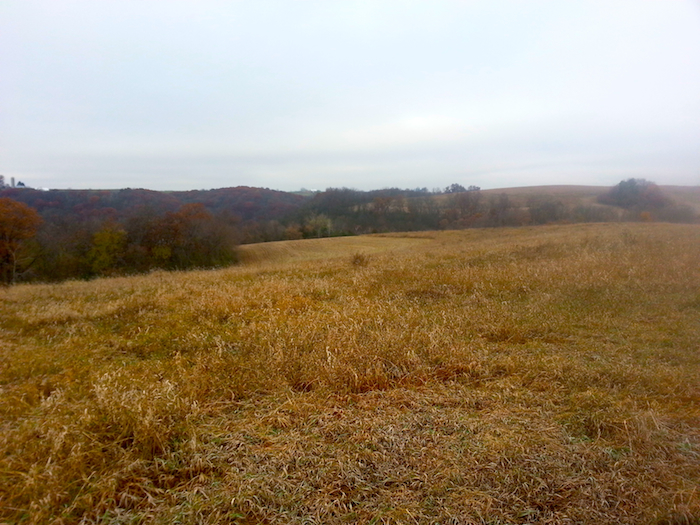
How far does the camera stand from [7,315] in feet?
24.9

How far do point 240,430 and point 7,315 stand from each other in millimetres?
6840

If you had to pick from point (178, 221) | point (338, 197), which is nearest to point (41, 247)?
point (178, 221)

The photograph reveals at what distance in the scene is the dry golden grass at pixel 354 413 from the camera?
255 centimetres

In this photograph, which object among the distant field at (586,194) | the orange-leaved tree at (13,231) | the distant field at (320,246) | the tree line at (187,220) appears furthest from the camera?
the distant field at (586,194)

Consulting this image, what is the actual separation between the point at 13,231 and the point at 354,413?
1240 inches

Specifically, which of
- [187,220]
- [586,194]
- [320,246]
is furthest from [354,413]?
[586,194]

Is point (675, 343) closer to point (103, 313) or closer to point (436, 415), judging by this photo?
point (436, 415)

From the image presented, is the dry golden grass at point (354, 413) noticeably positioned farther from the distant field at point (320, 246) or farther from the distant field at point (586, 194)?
the distant field at point (586, 194)

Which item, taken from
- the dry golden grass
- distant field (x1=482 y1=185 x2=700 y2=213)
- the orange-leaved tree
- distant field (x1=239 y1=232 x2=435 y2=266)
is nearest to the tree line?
the orange-leaved tree

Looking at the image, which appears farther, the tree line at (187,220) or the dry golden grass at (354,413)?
the tree line at (187,220)

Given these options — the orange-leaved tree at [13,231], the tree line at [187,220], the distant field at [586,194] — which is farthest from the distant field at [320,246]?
the distant field at [586,194]

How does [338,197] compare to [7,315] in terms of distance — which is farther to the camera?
[338,197]

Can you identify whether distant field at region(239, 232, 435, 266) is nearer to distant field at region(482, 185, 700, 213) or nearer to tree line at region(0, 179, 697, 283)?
tree line at region(0, 179, 697, 283)

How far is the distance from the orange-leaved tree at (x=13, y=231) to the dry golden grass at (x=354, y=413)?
24.1 m
